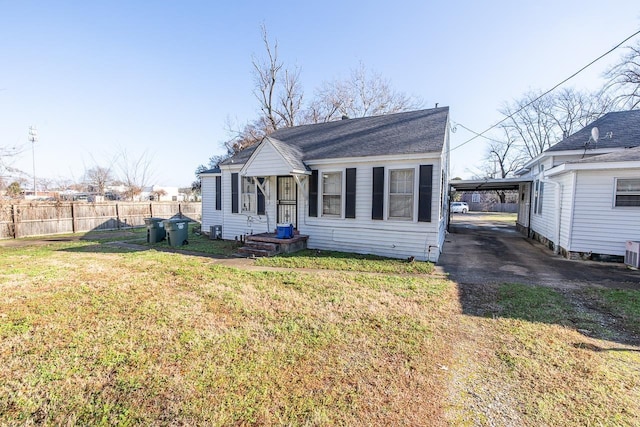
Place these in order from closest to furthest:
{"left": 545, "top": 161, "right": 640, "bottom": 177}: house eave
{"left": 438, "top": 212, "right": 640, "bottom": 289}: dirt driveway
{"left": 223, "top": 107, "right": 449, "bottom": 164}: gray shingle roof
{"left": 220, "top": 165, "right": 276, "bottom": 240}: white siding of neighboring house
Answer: {"left": 438, "top": 212, "right": 640, "bottom": 289}: dirt driveway → {"left": 545, "top": 161, "right": 640, "bottom": 177}: house eave → {"left": 223, "top": 107, "right": 449, "bottom": 164}: gray shingle roof → {"left": 220, "top": 165, "right": 276, "bottom": 240}: white siding of neighboring house

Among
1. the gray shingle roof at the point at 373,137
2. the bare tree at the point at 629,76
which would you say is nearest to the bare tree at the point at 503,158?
the bare tree at the point at 629,76

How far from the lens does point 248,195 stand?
11258 mm

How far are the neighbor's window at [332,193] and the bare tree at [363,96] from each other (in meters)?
17.7

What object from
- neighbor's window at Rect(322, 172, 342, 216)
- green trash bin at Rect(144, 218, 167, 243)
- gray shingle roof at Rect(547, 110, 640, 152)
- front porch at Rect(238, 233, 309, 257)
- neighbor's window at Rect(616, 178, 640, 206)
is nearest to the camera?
neighbor's window at Rect(616, 178, 640, 206)

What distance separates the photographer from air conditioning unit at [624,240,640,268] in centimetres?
729

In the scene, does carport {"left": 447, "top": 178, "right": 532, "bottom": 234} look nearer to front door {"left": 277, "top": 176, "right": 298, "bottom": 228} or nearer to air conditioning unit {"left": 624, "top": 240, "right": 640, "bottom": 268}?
air conditioning unit {"left": 624, "top": 240, "right": 640, "bottom": 268}

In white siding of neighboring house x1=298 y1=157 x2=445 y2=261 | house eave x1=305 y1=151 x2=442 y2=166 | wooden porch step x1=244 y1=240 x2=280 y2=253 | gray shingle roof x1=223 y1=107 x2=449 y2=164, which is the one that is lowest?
wooden porch step x1=244 y1=240 x2=280 y2=253

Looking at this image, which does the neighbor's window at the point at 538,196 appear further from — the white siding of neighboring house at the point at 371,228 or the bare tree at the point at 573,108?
the bare tree at the point at 573,108

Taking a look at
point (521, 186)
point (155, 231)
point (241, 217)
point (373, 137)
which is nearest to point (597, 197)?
point (373, 137)

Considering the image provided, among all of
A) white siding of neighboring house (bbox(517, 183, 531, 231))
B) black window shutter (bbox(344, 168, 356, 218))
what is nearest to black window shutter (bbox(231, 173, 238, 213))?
black window shutter (bbox(344, 168, 356, 218))

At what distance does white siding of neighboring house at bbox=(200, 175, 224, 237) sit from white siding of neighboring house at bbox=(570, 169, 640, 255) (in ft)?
43.9

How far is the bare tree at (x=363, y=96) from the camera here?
82.0 ft

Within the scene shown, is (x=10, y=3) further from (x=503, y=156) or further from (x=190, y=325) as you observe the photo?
(x=503, y=156)

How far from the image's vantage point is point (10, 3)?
738 cm
